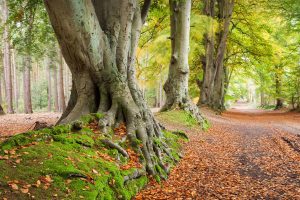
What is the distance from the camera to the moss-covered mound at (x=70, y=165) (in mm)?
3652

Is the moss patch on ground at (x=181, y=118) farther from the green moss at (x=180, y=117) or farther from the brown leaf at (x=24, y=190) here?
the brown leaf at (x=24, y=190)

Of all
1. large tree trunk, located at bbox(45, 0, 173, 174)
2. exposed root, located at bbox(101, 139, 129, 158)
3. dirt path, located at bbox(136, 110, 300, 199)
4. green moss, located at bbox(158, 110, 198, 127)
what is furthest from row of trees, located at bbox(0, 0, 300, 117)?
exposed root, located at bbox(101, 139, 129, 158)

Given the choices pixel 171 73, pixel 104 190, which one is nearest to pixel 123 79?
pixel 104 190

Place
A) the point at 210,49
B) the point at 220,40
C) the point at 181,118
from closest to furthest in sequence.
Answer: the point at 181,118 < the point at 210,49 < the point at 220,40

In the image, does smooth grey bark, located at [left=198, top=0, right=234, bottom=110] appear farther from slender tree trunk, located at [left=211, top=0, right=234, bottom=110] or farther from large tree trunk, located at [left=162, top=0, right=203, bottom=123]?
large tree trunk, located at [left=162, top=0, right=203, bottom=123]

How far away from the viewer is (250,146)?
987cm

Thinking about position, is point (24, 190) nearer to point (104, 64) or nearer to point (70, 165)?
point (70, 165)

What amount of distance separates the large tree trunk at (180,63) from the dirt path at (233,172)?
3.57 meters

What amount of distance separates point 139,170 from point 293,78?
26138 mm

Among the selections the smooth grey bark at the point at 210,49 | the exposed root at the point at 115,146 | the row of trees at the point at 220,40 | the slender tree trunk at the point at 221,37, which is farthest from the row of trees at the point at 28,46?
the slender tree trunk at the point at 221,37

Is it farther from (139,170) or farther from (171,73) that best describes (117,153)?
(171,73)

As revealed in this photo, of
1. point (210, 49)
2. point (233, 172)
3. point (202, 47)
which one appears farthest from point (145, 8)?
point (202, 47)

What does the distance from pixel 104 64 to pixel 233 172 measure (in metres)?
3.62

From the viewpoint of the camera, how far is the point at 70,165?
169 inches
